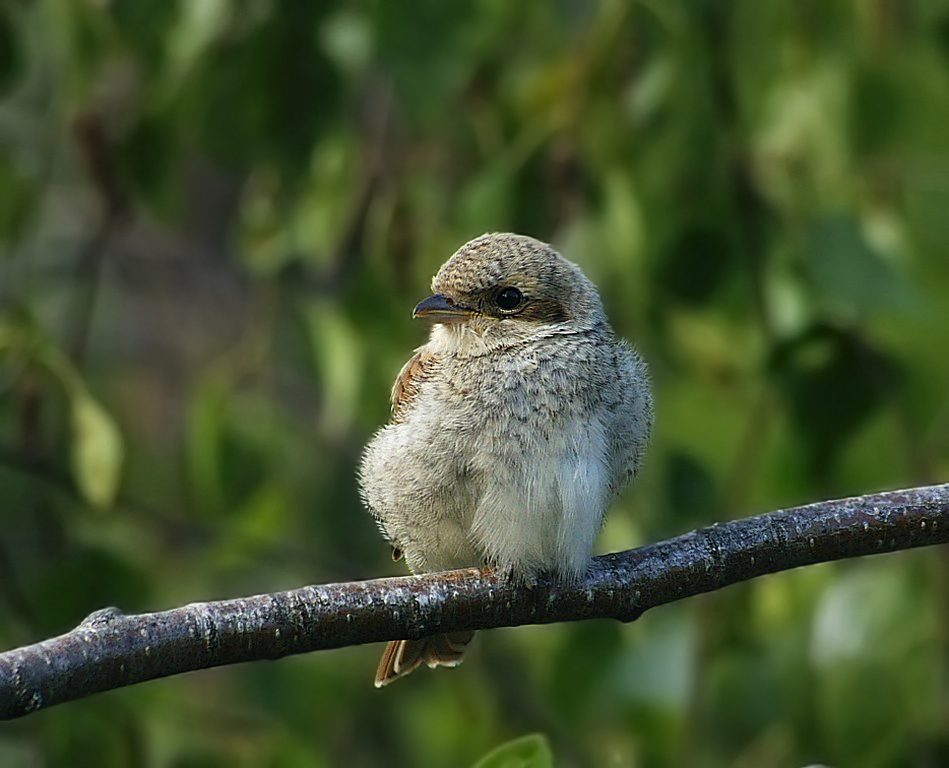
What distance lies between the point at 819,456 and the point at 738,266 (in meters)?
0.50

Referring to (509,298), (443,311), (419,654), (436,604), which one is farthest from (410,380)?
(436,604)

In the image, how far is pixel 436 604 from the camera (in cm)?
240

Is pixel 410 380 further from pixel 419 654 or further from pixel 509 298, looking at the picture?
pixel 419 654

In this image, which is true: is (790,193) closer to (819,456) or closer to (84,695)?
(819,456)

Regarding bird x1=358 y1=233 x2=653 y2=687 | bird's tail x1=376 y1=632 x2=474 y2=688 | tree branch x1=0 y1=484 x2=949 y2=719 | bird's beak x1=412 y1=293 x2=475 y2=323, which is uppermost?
bird's beak x1=412 y1=293 x2=475 y2=323

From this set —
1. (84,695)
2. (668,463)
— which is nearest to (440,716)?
(668,463)

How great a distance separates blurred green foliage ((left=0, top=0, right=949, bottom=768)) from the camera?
3486 mm

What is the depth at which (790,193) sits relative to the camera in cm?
410

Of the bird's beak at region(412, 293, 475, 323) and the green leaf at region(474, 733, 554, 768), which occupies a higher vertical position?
the bird's beak at region(412, 293, 475, 323)

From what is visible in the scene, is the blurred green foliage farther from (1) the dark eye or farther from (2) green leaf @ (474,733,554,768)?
(2) green leaf @ (474,733,554,768)

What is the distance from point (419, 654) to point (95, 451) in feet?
2.55

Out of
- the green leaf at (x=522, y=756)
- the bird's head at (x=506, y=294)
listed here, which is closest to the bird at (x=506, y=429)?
the bird's head at (x=506, y=294)

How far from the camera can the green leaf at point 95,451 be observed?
10.1 ft

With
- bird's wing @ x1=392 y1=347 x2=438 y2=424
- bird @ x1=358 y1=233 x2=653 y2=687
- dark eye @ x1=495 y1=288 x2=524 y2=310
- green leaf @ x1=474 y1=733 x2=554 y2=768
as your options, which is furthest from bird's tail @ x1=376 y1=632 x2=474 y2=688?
green leaf @ x1=474 y1=733 x2=554 y2=768
